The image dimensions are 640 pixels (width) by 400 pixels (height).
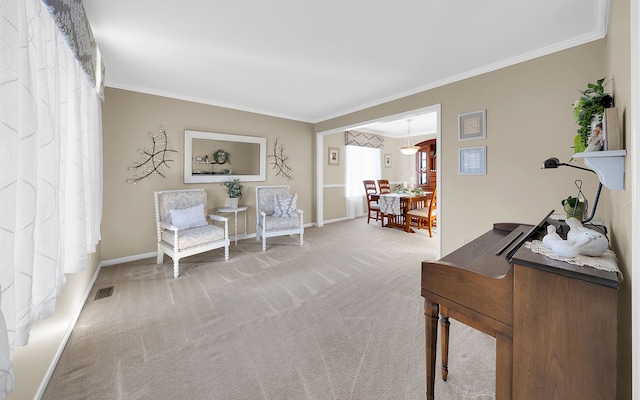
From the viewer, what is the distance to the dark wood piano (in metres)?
0.78

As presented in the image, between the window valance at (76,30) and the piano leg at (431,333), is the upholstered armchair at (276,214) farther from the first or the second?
the piano leg at (431,333)

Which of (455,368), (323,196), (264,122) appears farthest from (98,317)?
(323,196)

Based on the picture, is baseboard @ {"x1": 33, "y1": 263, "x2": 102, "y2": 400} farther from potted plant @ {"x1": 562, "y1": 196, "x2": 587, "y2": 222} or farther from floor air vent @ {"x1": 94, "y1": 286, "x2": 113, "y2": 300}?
potted plant @ {"x1": 562, "y1": 196, "x2": 587, "y2": 222}

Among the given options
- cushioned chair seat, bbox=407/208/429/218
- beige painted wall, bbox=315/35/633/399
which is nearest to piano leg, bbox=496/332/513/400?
beige painted wall, bbox=315/35/633/399

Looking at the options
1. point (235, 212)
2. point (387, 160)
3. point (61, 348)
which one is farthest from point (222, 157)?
point (387, 160)

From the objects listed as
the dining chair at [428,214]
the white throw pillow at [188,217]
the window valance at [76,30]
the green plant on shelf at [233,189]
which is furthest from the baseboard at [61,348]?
the dining chair at [428,214]

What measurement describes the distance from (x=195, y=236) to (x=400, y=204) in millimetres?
4218

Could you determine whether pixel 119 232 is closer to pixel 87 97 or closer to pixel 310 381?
pixel 87 97

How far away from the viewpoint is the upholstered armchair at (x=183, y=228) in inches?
123

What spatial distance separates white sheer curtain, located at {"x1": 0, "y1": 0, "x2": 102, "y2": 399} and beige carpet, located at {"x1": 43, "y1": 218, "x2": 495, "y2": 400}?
0.64m

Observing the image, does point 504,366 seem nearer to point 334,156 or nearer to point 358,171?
point 334,156

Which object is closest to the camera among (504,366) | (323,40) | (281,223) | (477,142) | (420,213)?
(504,366)

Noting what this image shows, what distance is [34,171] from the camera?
1.02m

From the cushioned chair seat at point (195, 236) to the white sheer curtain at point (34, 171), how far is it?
132 cm
